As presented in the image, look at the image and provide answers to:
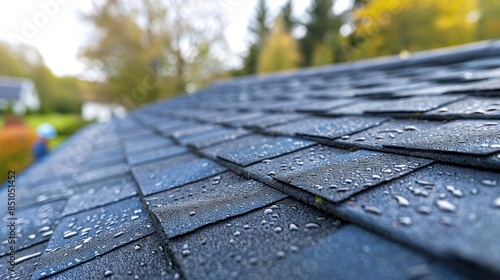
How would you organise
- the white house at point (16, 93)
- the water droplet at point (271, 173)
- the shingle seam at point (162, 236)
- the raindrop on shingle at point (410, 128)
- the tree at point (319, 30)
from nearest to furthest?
the shingle seam at point (162, 236) < the water droplet at point (271, 173) < the raindrop on shingle at point (410, 128) < the tree at point (319, 30) < the white house at point (16, 93)

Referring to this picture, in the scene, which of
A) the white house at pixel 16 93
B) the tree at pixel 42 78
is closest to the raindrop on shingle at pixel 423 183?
the tree at pixel 42 78

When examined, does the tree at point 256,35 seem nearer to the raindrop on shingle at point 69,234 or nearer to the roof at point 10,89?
the raindrop on shingle at point 69,234

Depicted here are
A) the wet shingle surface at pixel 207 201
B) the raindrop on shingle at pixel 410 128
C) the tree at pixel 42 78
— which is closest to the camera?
the wet shingle surface at pixel 207 201

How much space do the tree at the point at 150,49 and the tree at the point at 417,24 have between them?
9.19m

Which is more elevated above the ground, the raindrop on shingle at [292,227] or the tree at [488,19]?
the tree at [488,19]

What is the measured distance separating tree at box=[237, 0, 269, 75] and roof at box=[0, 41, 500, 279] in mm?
22103

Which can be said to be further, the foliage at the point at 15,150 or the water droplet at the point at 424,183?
the foliage at the point at 15,150

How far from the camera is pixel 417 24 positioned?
12.5 m

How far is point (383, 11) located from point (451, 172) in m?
14.5

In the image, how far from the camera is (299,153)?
3.70 ft

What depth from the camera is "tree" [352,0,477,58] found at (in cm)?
1204

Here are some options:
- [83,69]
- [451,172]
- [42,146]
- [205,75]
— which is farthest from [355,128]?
[83,69]

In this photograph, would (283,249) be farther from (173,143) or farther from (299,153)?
(173,143)

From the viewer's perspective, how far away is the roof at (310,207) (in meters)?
0.50
